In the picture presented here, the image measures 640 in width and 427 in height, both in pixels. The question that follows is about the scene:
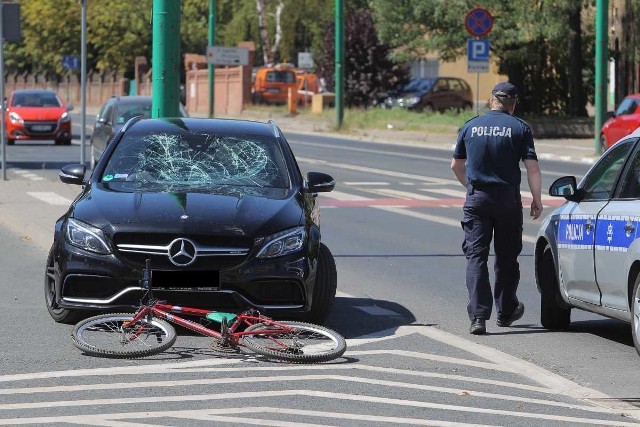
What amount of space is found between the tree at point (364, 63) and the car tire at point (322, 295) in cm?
5303

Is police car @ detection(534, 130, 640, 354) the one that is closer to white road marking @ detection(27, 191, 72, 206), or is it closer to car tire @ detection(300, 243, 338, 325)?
car tire @ detection(300, 243, 338, 325)

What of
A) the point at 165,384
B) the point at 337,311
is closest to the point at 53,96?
the point at 337,311

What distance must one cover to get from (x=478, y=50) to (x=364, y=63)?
25393 millimetres

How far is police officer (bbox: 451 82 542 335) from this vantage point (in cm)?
1035

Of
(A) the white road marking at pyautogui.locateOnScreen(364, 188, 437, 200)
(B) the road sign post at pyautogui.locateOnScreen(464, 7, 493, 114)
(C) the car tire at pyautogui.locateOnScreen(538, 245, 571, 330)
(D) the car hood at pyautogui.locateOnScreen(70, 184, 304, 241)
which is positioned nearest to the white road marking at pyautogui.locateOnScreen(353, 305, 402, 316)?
(C) the car tire at pyautogui.locateOnScreen(538, 245, 571, 330)

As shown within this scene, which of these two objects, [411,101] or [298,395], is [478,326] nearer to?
[298,395]

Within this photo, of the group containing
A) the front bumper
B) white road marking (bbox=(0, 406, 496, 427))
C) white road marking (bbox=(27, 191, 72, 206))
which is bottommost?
white road marking (bbox=(0, 406, 496, 427))

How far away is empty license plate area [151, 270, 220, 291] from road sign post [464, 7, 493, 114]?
28558mm

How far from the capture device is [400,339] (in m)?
10.1

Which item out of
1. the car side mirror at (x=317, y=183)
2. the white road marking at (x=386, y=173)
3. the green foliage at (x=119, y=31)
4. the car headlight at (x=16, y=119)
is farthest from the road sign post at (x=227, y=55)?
the car side mirror at (x=317, y=183)

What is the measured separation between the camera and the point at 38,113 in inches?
1597

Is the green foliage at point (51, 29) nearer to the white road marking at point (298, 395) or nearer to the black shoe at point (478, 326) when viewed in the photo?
the black shoe at point (478, 326)

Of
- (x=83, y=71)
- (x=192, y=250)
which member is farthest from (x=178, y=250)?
(x=83, y=71)

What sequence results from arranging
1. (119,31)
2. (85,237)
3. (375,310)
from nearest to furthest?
(85,237) < (375,310) < (119,31)
